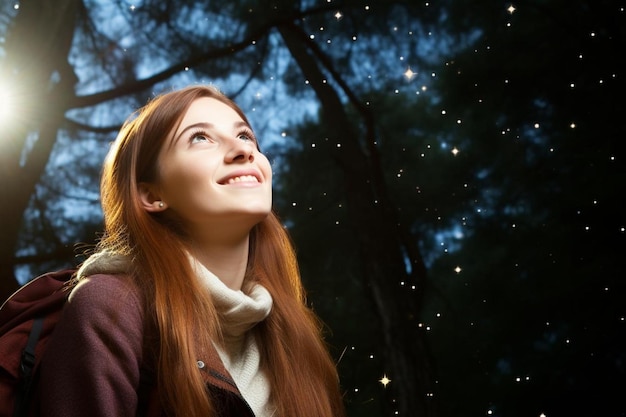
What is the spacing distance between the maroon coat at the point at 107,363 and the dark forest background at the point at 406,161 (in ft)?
3.63

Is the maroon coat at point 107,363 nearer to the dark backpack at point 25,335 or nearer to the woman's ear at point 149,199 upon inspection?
the dark backpack at point 25,335

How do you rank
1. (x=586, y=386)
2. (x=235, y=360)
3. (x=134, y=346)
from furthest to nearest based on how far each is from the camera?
(x=586, y=386) → (x=235, y=360) → (x=134, y=346)

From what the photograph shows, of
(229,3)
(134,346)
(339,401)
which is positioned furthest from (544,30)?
(134,346)

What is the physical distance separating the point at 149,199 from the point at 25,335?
0.31 meters

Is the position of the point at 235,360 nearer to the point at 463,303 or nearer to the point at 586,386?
the point at 463,303

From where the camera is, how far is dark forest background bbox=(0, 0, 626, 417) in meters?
2.06

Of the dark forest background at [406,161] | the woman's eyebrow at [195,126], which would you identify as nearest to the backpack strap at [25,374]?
the woman's eyebrow at [195,126]

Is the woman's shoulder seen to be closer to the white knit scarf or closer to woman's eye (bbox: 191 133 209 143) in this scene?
the white knit scarf

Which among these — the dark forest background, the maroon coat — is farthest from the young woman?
the dark forest background

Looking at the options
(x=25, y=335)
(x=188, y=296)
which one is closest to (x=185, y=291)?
(x=188, y=296)

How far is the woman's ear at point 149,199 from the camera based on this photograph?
3.96 feet

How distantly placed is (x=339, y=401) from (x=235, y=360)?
0.23 metres

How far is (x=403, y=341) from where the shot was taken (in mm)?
2137

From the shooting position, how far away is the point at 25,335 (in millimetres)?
1021
